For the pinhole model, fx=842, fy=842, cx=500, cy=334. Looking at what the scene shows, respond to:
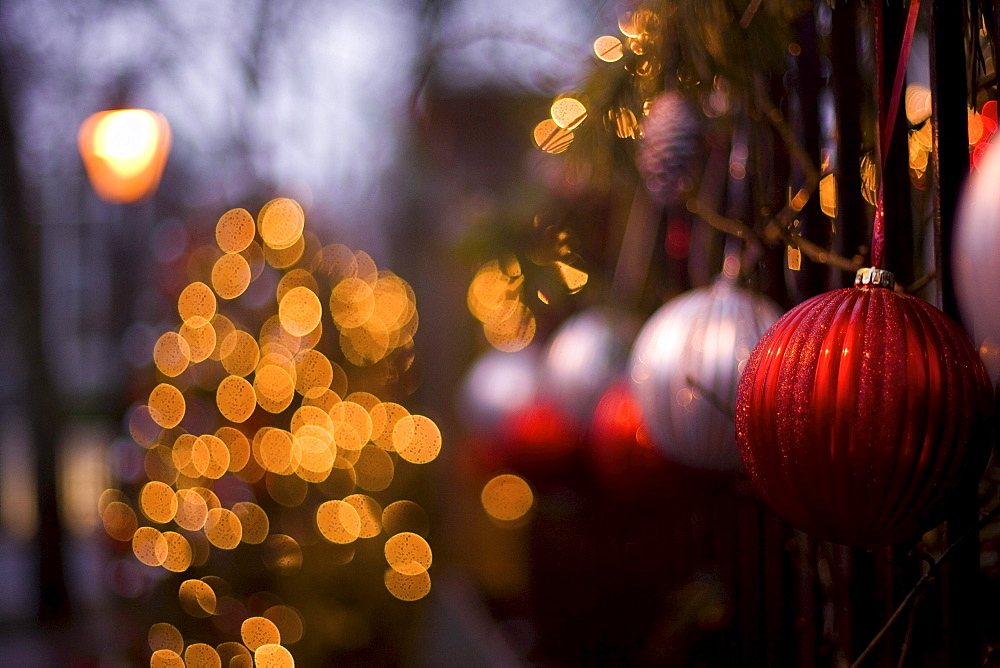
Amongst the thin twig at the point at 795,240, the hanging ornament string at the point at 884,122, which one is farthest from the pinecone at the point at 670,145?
the hanging ornament string at the point at 884,122

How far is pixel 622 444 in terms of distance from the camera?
125 centimetres

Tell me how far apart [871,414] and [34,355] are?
220 inches

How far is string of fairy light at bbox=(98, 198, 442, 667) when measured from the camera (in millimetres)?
3645

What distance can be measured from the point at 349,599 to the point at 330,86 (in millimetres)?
2451

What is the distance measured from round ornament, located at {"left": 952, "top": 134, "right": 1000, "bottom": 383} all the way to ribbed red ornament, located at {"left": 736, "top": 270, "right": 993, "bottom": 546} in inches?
0.9

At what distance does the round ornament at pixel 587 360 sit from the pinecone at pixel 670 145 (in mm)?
418

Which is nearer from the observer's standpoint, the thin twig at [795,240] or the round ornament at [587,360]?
the thin twig at [795,240]

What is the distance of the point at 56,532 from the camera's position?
540 centimetres

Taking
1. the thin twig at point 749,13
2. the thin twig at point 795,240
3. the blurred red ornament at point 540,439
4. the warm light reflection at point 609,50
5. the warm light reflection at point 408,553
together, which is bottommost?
the warm light reflection at point 408,553

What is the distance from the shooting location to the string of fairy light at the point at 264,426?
3.64m

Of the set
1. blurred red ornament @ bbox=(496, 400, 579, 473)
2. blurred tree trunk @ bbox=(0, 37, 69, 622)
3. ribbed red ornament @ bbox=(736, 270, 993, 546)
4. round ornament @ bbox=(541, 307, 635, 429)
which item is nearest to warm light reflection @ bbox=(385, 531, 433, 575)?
blurred tree trunk @ bbox=(0, 37, 69, 622)

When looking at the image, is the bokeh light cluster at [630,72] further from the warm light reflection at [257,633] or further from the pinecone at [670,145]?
the warm light reflection at [257,633]

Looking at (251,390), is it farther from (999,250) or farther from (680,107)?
(999,250)

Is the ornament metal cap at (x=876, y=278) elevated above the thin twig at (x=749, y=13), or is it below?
below
